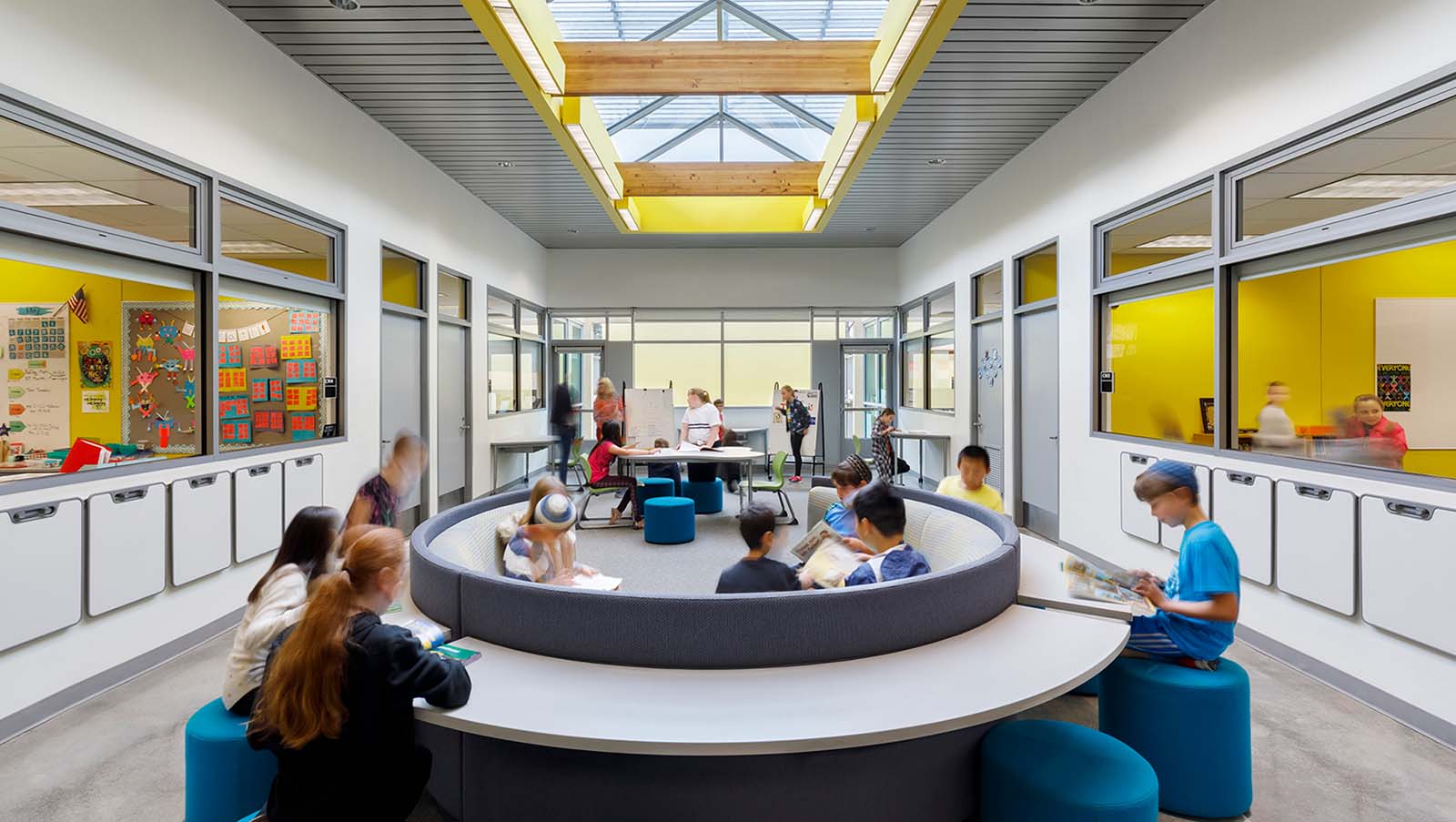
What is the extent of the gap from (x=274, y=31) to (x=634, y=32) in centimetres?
256

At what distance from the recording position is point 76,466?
137 inches

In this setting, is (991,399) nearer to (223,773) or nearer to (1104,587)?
(1104,587)

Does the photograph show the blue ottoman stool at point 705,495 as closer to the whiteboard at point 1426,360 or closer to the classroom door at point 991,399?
the classroom door at point 991,399

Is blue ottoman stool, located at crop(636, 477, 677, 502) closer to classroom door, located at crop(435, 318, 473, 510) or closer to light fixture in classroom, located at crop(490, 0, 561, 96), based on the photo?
classroom door, located at crop(435, 318, 473, 510)

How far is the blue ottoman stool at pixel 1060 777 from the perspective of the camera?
1875 mm

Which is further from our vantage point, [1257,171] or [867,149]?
[867,149]

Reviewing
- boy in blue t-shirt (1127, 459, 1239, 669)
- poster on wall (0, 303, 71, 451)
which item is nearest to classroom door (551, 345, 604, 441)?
poster on wall (0, 303, 71, 451)

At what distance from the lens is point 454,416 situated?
26.8ft

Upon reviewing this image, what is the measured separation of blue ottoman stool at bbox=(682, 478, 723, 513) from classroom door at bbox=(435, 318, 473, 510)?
267 centimetres

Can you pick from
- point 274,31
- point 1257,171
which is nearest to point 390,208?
point 274,31

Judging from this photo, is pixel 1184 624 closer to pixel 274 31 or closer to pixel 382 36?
pixel 382 36

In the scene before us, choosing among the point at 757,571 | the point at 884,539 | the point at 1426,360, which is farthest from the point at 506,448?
the point at 1426,360

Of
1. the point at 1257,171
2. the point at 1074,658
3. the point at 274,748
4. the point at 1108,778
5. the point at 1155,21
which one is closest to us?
the point at 274,748

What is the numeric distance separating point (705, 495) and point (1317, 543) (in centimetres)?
577
